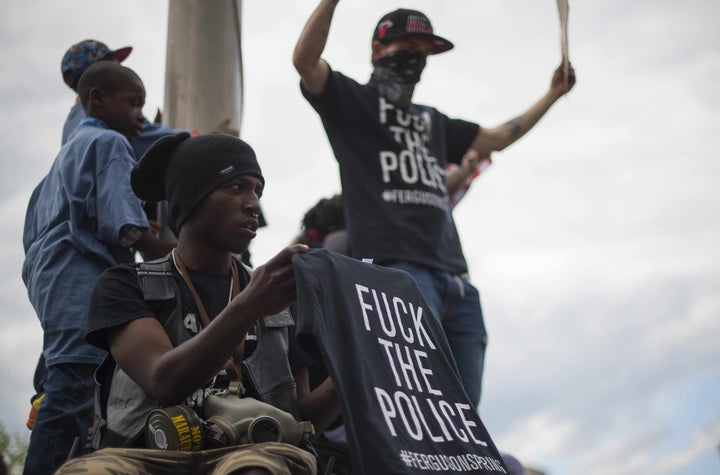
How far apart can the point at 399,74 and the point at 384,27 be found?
0.98 ft

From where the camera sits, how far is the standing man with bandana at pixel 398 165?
16.7ft

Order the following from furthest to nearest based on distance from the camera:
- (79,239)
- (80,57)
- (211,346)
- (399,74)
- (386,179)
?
(399,74) < (386,179) < (80,57) < (79,239) < (211,346)

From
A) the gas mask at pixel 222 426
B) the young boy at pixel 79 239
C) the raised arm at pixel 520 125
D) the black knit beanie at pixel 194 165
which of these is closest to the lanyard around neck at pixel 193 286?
the black knit beanie at pixel 194 165

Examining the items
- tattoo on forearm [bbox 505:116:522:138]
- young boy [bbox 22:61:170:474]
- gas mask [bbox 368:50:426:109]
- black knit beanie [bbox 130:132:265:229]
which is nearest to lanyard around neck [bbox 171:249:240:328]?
black knit beanie [bbox 130:132:265:229]

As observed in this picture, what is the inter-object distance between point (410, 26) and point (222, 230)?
2.63 metres

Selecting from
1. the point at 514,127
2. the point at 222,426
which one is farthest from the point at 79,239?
the point at 514,127

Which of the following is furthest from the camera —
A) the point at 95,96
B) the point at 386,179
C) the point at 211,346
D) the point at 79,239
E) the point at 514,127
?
the point at 514,127

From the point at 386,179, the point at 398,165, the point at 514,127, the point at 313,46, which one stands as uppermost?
the point at 514,127

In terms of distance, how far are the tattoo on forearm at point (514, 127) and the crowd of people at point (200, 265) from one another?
0.65 metres

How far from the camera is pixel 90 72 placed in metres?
4.52

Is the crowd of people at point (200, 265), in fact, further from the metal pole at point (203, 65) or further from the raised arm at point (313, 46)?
the metal pole at point (203, 65)

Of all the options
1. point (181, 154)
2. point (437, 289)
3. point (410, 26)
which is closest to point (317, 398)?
point (181, 154)

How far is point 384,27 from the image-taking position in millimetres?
5656

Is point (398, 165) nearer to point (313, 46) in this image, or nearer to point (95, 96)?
point (313, 46)
